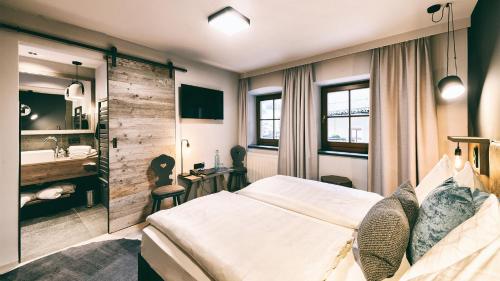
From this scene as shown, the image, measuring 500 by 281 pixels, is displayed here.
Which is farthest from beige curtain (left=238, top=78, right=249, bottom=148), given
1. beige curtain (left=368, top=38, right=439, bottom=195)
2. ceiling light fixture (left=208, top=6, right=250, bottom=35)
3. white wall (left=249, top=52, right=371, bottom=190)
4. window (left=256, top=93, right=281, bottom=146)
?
beige curtain (left=368, top=38, right=439, bottom=195)

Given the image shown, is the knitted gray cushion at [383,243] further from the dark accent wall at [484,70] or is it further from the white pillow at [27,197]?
the white pillow at [27,197]

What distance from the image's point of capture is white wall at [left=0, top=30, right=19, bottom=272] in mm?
2105

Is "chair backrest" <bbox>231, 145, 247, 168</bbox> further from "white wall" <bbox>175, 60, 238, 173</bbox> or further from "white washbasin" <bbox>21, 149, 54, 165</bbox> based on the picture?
"white washbasin" <bbox>21, 149, 54, 165</bbox>

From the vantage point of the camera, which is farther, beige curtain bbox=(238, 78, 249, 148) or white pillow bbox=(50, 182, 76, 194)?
beige curtain bbox=(238, 78, 249, 148)

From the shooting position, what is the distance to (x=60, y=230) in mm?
2891

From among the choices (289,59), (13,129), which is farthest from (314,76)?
(13,129)

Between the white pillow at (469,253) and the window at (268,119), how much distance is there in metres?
3.82

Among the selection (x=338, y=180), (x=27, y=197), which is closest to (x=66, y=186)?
(x=27, y=197)

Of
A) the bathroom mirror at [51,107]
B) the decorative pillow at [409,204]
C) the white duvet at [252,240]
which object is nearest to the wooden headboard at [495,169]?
the decorative pillow at [409,204]

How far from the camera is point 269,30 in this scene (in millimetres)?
2648

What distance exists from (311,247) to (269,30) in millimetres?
2461

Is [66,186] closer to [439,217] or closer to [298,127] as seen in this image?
[298,127]

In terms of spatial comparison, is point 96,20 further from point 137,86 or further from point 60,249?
point 60,249

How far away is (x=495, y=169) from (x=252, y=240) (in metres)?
1.61
